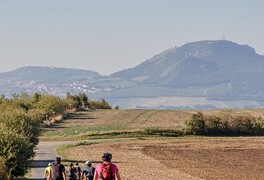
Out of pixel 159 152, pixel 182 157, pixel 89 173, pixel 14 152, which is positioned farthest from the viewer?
pixel 159 152

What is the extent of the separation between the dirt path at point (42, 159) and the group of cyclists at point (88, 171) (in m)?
11.0

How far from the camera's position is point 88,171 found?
29.4 metres

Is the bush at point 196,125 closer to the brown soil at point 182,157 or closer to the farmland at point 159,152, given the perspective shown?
the farmland at point 159,152

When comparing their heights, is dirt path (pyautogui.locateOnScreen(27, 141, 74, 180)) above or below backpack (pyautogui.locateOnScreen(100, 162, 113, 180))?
below

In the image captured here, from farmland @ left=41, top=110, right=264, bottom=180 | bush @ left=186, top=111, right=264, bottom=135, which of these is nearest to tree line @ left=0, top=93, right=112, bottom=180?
farmland @ left=41, top=110, right=264, bottom=180

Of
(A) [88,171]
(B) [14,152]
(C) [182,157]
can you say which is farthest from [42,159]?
(A) [88,171]

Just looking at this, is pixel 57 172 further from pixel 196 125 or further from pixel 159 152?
pixel 196 125

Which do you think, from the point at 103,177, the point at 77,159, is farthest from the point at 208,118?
the point at 103,177

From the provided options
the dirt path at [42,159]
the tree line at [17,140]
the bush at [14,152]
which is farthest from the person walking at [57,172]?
the dirt path at [42,159]

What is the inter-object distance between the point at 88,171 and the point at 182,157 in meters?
37.0

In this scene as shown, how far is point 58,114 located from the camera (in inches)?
4941

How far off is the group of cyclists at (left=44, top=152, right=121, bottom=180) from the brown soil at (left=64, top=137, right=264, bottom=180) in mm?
11800

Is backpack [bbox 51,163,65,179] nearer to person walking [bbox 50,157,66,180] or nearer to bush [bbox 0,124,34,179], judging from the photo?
person walking [bbox 50,157,66,180]

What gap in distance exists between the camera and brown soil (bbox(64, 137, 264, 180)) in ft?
160
